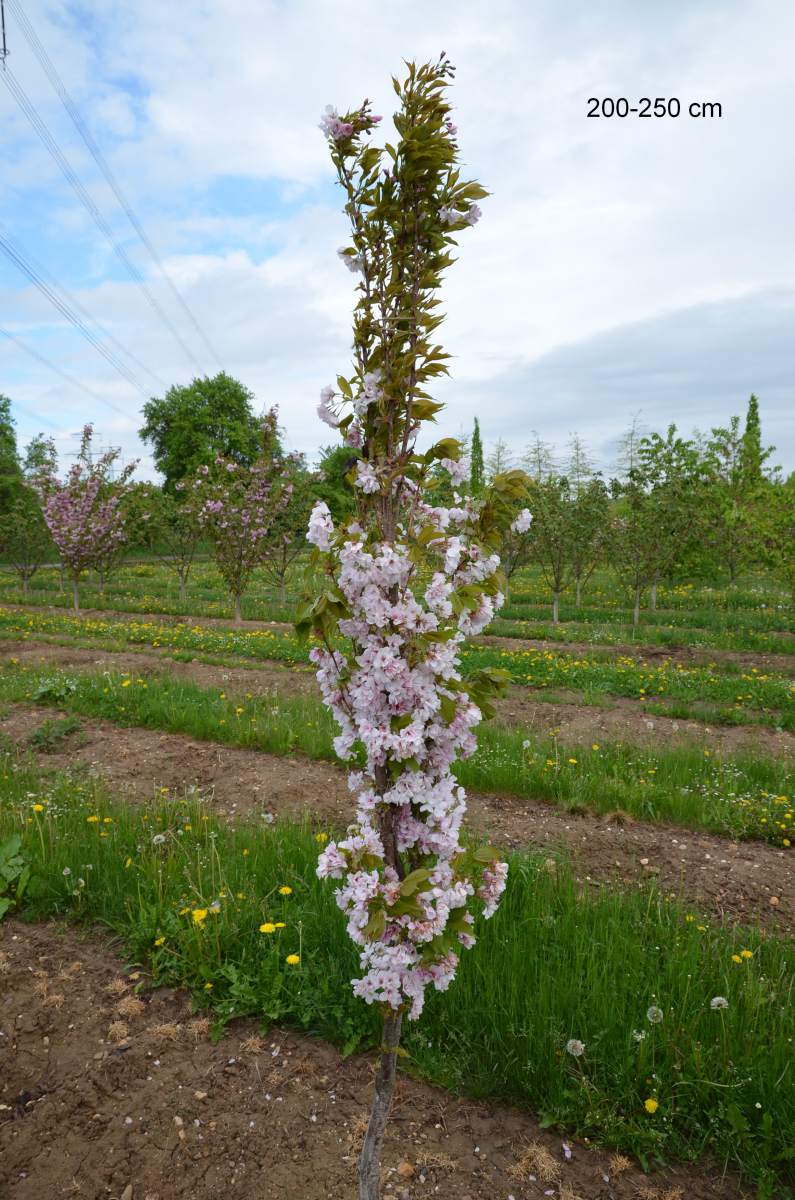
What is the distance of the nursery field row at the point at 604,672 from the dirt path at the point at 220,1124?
491 cm

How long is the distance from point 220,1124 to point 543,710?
5495 mm

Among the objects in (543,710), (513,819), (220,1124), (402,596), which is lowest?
(220,1124)

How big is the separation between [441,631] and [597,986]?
1.77m

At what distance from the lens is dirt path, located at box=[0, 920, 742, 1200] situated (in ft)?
7.37

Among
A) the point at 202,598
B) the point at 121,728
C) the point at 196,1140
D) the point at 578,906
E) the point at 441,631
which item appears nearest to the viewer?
the point at 441,631

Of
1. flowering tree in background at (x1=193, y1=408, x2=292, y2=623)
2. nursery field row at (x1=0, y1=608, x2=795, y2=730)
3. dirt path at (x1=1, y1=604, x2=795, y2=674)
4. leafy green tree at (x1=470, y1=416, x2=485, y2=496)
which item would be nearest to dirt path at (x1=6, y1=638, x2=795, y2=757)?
nursery field row at (x1=0, y1=608, x2=795, y2=730)

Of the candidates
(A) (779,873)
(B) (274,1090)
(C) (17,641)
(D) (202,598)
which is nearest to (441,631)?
(B) (274,1090)

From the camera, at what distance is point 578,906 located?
328cm

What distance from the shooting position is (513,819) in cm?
475

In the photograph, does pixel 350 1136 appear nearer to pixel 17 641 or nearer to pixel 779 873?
pixel 779 873

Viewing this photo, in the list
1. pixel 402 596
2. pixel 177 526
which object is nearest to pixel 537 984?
pixel 402 596

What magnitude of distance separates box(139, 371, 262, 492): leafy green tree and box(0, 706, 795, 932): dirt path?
119ft

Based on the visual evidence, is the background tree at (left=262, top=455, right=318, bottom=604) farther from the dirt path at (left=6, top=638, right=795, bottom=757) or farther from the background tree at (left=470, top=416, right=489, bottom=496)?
the background tree at (left=470, top=416, right=489, bottom=496)

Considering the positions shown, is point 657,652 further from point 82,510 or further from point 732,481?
point 82,510
